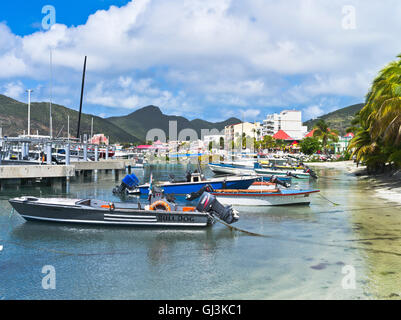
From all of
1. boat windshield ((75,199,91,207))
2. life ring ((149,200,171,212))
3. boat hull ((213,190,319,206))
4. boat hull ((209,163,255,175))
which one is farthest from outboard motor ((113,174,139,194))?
boat hull ((209,163,255,175))

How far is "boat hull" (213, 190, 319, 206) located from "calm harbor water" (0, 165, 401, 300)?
3.47 m

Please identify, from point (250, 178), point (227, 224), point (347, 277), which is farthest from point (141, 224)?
point (250, 178)

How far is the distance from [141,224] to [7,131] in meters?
199

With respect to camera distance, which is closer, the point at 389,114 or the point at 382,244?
the point at 382,244

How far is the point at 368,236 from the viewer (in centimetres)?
1506

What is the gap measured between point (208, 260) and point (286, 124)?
598 feet

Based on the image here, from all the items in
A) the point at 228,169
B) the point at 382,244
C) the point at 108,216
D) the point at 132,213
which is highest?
the point at 228,169

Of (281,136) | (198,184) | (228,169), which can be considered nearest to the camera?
(198,184)

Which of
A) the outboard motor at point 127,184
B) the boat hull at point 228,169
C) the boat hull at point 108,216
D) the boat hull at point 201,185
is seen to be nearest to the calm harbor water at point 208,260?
the boat hull at point 108,216

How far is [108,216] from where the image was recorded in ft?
54.5

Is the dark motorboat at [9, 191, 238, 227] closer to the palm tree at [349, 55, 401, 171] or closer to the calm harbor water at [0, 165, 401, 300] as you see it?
the calm harbor water at [0, 165, 401, 300]

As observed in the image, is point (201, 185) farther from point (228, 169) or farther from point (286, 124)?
point (286, 124)

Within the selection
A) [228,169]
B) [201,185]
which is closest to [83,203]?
[201,185]
